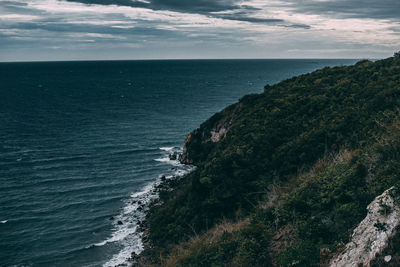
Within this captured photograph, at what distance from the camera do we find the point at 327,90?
3484 centimetres

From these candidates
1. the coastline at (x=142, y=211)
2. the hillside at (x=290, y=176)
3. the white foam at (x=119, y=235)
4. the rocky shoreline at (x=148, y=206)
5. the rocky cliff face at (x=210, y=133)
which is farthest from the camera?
the rocky cliff face at (x=210, y=133)

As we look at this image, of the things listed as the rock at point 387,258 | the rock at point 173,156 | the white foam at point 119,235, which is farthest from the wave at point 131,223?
the rock at point 387,258

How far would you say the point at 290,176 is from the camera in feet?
75.9

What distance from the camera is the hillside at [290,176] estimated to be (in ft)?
41.5

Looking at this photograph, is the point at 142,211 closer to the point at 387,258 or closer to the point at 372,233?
the point at 372,233

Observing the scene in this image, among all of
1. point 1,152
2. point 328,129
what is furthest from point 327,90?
point 1,152

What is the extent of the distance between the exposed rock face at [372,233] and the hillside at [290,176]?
4.8 inches

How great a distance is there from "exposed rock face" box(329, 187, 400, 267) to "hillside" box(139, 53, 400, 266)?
0.40ft

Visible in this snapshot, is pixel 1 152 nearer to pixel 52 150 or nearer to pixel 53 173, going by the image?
pixel 52 150

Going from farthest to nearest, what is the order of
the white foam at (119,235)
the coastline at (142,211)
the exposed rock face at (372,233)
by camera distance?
the white foam at (119,235)
the coastline at (142,211)
the exposed rock face at (372,233)

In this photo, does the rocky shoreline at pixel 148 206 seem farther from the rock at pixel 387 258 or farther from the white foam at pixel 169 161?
the rock at pixel 387 258

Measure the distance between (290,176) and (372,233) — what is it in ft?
42.1

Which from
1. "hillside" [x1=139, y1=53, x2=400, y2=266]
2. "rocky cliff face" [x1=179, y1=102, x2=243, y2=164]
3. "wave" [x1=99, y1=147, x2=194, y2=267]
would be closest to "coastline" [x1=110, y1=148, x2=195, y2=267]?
"wave" [x1=99, y1=147, x2=194, y2=267]

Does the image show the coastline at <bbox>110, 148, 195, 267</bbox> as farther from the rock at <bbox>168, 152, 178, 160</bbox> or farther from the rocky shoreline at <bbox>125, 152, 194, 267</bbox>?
the rock at <bbox>168, 152, 178, 160</bbox>
